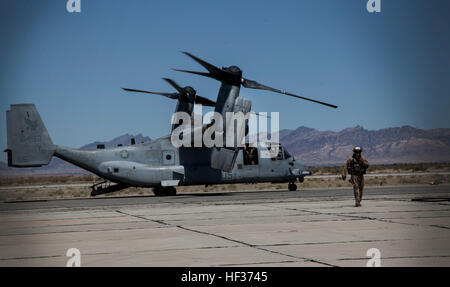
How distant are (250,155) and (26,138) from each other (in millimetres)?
11599

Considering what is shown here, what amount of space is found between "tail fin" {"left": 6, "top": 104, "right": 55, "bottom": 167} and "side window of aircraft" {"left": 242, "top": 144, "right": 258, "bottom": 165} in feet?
33.4

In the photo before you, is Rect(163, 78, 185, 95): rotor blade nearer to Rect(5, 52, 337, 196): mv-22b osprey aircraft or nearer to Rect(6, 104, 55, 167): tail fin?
Rect(5, 52, 337, 196): mv-22b osprey aircraft

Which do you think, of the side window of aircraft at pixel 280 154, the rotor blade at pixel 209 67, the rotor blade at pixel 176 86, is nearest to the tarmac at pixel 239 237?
the rotor blade at pixel 209 67

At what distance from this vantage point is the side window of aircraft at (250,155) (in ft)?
106

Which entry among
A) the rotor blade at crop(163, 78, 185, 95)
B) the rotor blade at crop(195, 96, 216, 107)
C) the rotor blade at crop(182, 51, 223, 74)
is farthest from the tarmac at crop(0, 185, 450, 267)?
the rotor blade at crop(195, 96, 216, 107)

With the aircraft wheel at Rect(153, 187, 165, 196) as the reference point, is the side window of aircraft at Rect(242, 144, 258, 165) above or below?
above

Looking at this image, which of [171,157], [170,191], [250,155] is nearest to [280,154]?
[250,155]

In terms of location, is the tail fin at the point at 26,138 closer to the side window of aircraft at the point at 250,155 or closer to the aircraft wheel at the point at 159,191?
the aircraft wheel at the point at 159,191

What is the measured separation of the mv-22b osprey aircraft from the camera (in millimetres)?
27531

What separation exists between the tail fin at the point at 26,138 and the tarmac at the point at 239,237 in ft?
34.3

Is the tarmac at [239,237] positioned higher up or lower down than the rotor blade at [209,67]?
lower down
